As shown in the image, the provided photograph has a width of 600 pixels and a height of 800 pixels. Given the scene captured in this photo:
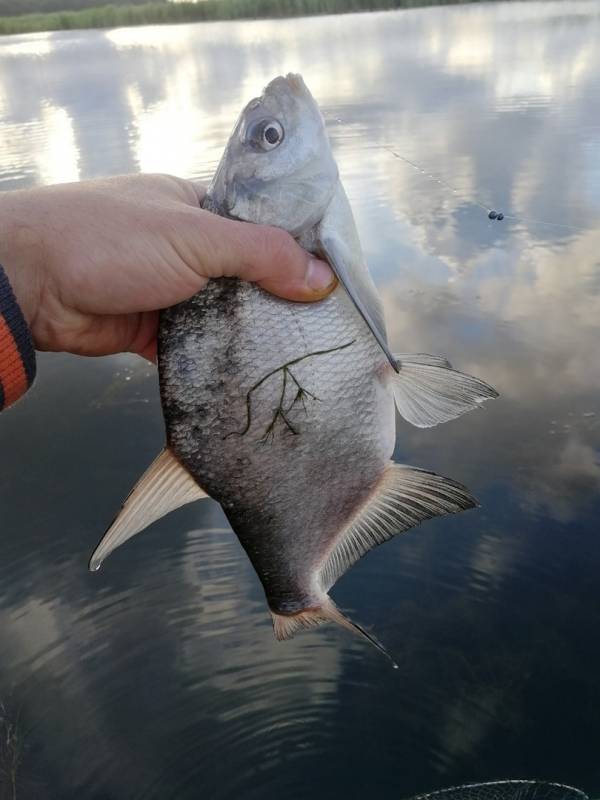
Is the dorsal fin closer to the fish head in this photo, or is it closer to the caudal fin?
the caudal fin

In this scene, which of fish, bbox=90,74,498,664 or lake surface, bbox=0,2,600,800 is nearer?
fish, bbox=90,74,498,664

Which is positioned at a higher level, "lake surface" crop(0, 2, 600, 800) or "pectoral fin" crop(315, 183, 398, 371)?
"pectoral fin" crop(315, 183, 398, 371)

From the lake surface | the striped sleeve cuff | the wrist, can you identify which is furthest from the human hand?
the lake surface

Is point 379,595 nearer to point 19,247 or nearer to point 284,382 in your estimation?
point 284,382

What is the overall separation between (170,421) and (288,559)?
554 mm

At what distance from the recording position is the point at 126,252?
6.40 feet

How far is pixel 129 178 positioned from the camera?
7.22ft

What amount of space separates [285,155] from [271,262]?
0.31 m

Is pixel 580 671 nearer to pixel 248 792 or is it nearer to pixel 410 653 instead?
pixel 410 653

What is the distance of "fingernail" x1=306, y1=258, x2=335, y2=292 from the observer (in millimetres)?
1866

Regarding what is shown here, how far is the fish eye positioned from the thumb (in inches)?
8.4

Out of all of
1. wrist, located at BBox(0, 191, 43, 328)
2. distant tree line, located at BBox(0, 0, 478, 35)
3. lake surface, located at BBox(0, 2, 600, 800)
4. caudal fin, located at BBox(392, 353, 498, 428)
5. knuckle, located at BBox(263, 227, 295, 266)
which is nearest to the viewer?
knuckle, located at BBox(263, 227, 295, 266)

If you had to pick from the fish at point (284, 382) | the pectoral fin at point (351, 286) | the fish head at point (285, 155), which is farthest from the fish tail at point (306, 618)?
the fish head at point (285, 155)

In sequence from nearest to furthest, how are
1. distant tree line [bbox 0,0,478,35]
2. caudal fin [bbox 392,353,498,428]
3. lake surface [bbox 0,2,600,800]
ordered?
caudal fin [bbox 392,353,498,428], lake surface [bbox 0,2,600,800], distant tree line [bbox 0,0,478,35]
